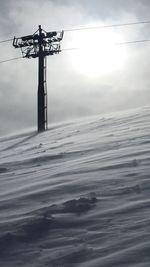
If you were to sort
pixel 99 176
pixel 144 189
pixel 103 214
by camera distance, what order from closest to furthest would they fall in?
1. pixel 103 214
2. pixel 144 189
3. pixel 99 176

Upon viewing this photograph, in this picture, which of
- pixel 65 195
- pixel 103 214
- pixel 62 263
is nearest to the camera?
pixel 62 263

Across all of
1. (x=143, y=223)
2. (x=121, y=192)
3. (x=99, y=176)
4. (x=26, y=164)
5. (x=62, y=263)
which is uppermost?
(x=26, y=164)

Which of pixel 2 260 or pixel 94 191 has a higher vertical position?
pixel 94 191

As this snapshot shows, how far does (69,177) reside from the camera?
23.4 feet

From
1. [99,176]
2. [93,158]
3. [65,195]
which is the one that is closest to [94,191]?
[65,195]

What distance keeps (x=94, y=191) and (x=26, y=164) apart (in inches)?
180

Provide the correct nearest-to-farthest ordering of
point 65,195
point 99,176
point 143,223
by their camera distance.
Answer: point 143,223
point 65,195
point 99,176

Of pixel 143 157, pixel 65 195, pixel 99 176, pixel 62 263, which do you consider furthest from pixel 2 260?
pixel 143 157

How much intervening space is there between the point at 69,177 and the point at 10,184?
122 centimetres

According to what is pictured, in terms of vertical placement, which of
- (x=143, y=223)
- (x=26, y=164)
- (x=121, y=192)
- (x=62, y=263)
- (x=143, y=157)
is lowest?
(x=62, y=263)

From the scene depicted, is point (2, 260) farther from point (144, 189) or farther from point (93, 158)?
point (93, 158)

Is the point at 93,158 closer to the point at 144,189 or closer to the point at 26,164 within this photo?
the point at 26,164

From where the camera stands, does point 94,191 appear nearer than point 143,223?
No

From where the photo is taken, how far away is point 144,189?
5.49 meters
